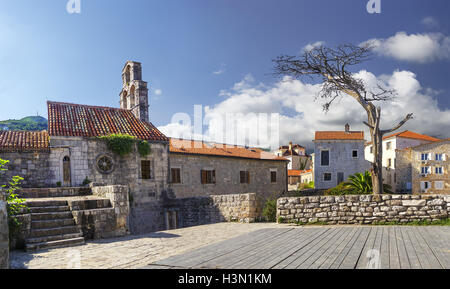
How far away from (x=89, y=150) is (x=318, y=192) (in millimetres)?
22648

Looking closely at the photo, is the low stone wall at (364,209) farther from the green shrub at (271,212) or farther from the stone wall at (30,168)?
the stone wall at (30,168)

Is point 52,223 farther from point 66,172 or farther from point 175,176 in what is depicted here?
point 175,176

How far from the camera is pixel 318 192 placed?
3127 centimetres

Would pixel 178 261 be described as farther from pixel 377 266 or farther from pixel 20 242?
pixel 20 242

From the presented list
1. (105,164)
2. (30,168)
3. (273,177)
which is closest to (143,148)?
(105,164)

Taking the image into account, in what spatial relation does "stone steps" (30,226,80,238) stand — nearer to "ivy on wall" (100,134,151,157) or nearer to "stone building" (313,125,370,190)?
"ivy on wall" (100,134,151,157)

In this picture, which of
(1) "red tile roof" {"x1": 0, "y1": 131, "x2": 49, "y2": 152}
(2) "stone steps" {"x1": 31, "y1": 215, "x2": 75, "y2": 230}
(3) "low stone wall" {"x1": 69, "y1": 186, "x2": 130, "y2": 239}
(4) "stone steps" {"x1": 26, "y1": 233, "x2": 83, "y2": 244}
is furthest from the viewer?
(1) "red tile roof" {"x1": 0, "y1": 131, "x2": 49, "y2": 152}

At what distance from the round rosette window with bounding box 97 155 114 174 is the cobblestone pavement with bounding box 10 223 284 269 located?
966 centimetres

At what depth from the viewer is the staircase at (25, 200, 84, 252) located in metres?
7.26

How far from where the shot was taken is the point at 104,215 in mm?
8867

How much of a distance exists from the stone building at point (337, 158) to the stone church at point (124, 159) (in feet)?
49.6

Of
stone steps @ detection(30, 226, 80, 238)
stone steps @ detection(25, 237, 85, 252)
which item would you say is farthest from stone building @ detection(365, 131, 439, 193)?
stone steps @ detection(25, 237, 85, 252)

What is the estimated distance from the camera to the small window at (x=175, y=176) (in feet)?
67.6
